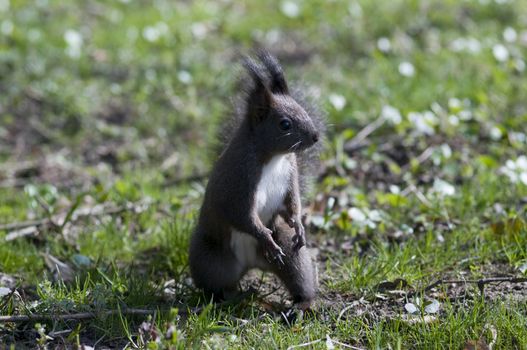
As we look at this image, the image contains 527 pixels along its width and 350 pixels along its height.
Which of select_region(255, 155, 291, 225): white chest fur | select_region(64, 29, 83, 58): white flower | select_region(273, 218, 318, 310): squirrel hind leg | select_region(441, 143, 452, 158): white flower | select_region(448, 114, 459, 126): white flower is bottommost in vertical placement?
select_region(448, 114, 459, 126): white flower

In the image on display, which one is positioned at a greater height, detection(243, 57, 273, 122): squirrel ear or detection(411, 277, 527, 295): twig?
detection(243, 57, 273, 122): squirrel ear

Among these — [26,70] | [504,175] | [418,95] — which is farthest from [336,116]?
[26,70]

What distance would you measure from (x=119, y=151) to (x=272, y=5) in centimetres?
289

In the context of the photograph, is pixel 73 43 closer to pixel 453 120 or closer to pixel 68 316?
pixel 453 120

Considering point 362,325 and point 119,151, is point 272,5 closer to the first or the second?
point 119,151

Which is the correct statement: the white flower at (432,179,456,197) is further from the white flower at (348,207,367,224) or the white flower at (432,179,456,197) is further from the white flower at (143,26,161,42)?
the white flower at (143,26,161,42)

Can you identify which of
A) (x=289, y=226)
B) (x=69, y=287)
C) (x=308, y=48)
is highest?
(x=289, y=226)

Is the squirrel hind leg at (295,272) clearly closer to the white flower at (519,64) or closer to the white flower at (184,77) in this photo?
the white flower at (184,77)

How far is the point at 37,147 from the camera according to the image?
526 cm

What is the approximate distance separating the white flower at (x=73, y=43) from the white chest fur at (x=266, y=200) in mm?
3579

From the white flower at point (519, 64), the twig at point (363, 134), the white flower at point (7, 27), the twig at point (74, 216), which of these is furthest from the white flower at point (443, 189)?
the white flower at point (7, 27)

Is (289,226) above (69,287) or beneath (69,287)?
above

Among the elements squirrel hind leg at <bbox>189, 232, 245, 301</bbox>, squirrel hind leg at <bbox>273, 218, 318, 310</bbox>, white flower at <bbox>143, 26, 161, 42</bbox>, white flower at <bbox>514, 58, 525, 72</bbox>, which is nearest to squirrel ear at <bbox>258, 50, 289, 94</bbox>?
squirrel hind leg at <bbox>273, 218, 318, 310</bbox>

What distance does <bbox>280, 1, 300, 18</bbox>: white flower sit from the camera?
23.2 ft
